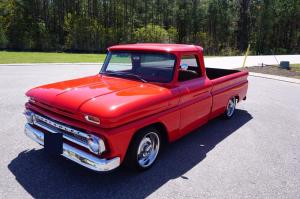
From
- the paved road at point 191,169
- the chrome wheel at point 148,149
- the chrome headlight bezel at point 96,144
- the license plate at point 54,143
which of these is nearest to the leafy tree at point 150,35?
the paved road at point 191,169

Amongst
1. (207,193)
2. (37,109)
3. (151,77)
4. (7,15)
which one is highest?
(7,15)

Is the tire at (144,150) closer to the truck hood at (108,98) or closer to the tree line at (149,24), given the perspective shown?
the truck hood at (108,98)

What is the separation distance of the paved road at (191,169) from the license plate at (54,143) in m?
0.40

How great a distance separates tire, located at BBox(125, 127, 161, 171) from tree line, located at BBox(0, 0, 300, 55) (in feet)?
97.6

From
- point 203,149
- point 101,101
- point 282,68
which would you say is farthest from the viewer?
point 282,68

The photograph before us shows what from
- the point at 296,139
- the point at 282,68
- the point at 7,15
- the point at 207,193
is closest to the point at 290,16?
the point at 282,68

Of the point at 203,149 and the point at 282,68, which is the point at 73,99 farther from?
the point at 282,68

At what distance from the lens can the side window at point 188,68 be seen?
477cm

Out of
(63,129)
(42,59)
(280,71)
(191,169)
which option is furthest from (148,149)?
(42,59)

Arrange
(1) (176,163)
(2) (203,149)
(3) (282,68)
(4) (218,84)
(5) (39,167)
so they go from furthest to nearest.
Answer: (3) (282,68) → (4) (218,84) → (2) (203,149) → (1) (176,163) → (5) (39,167)

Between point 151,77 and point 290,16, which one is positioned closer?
point 151,77

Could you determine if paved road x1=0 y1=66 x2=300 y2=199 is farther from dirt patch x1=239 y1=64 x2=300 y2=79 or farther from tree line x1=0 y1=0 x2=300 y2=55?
tree line x1=0 y1=0 x2=300 y2=55

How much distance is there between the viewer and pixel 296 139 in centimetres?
571

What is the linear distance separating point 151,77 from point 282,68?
1485cm
